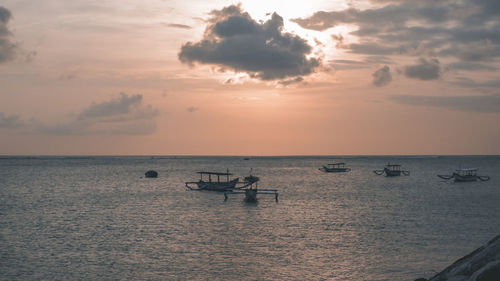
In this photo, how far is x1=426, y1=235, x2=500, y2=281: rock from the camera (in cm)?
1662

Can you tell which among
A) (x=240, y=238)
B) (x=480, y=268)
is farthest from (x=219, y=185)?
(x=480, y=268)

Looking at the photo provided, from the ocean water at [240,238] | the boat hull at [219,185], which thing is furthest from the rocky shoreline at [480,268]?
the boat hull at [219,185]

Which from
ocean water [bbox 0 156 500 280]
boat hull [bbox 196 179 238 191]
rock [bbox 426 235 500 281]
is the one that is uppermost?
rock [bbox 426 235 500 281]

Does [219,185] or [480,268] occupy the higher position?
[480,268]

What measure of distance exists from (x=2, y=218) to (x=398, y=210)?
50.5 meters

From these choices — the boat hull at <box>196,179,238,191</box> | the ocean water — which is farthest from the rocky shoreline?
the boat hull at <box>196,179,238,191</box>

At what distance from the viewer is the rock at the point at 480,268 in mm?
16625

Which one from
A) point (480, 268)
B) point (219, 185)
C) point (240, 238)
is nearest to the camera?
point (480, 268)

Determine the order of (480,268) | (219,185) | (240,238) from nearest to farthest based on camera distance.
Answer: (480,268) → (240,238) → (219,185)

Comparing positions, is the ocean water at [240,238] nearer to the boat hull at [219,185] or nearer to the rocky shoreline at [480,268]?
the rocky shoreline at [480,268]

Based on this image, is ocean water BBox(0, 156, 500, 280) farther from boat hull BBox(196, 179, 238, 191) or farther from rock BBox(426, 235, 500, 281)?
boat hull BBox(196, 179, 238, 191)

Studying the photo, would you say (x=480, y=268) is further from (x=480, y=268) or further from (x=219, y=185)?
(x=219, y=185)

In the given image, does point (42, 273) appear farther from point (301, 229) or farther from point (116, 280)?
point (301, 229)

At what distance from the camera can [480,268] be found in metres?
18.0
